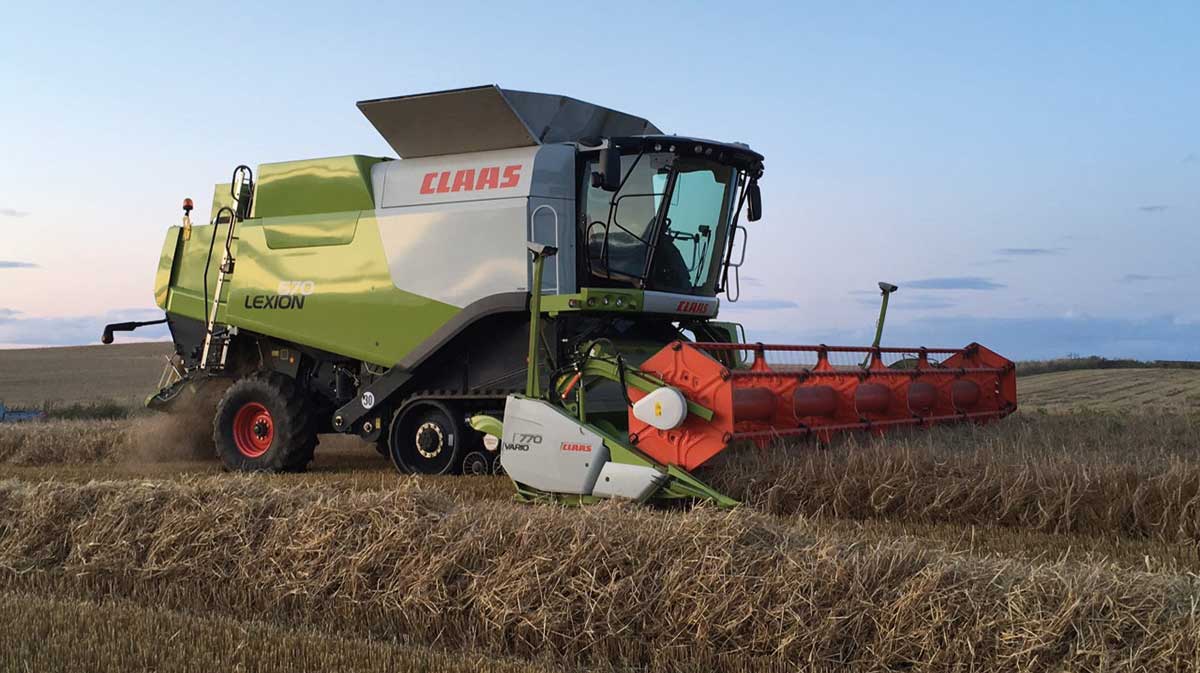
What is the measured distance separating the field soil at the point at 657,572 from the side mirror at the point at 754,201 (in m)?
2.64

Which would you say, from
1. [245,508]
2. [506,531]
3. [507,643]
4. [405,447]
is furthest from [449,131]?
[507,643]

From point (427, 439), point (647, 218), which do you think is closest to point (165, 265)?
point (427, 439)

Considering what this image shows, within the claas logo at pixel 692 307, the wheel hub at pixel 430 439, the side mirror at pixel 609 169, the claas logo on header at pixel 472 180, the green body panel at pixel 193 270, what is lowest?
the wheel hub at pixel 430 439

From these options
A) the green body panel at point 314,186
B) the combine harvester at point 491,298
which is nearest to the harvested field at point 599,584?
the combine harvester at point 491,298

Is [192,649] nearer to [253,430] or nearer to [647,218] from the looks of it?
[647,218]

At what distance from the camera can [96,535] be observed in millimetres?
5094

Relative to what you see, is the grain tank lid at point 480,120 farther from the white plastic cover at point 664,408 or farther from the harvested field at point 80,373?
the harvested field at point 80,373

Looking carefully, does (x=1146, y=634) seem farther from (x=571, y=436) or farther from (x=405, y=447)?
(x=405, y=447)

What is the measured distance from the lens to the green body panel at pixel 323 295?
862 cm

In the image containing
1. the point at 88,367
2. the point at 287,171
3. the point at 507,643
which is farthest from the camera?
the point at 88,367

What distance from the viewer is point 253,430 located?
9461mm

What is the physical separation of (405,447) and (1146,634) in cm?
634

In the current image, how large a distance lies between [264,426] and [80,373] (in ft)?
78.4

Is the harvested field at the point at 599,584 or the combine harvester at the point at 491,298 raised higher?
the combine harvester at the point at 491,298
